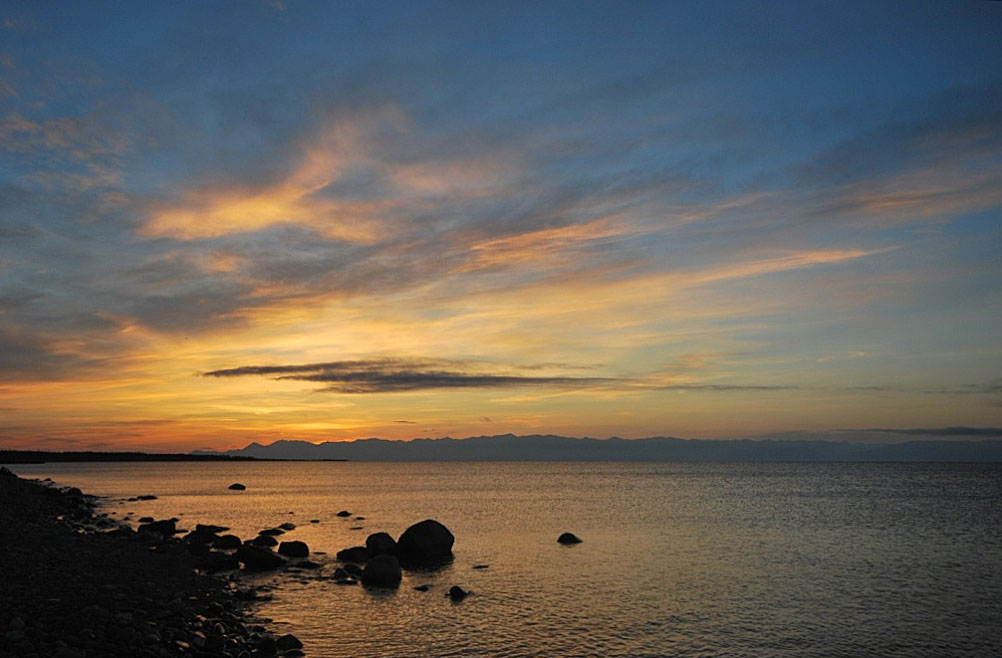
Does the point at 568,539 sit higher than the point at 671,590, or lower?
lower

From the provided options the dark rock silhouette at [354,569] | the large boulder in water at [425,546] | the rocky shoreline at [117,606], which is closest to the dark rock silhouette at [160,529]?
the rocky shoreline at [117,606]

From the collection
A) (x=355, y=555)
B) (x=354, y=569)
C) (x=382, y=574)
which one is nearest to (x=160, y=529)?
(x=355, y=555)

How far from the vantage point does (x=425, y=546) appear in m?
38.7

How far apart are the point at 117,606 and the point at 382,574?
13148mm

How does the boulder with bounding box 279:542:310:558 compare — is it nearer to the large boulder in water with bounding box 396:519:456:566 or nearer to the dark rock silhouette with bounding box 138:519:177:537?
the large boulder in water with bounding box 396:519:456:566

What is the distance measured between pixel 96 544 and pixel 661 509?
2117 inches

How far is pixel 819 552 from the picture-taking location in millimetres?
44062

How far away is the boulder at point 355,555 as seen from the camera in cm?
3800

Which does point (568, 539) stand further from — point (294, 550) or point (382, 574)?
point (382, 574)

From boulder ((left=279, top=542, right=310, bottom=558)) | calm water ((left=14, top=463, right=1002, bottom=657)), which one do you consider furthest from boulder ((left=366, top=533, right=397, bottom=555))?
boulder ((left=279, top=542, right=310, bottom=558))

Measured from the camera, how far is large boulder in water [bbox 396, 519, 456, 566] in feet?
126

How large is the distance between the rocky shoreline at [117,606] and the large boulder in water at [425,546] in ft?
32.9

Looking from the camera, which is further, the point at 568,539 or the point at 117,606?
the point at 568,539

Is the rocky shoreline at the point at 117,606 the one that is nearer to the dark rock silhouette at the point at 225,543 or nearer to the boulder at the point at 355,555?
the dark rock silhouette at the point at 225,543
